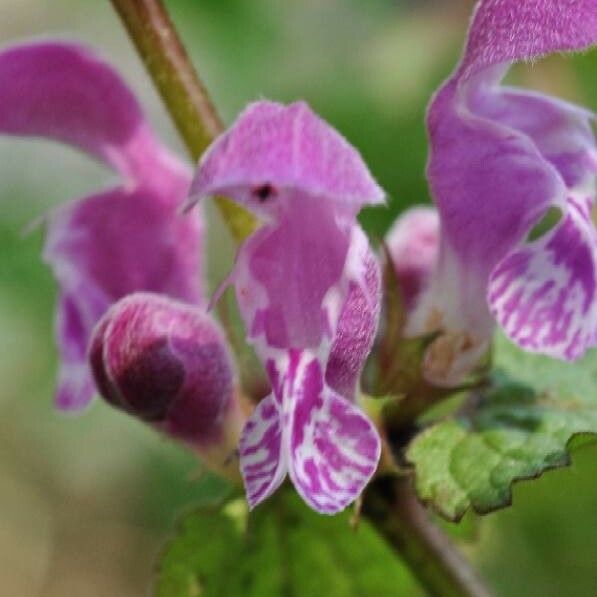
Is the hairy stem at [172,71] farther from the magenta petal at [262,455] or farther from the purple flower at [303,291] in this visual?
the magenta petal at [262,455]

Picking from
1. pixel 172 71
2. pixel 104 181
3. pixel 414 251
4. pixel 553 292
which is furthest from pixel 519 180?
pixel 104 181

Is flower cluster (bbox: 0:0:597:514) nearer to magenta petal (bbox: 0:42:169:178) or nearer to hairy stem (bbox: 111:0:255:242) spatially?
magenta petal (bbox: 0:42:169:178)

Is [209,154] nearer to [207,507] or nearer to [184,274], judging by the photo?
[184,274]

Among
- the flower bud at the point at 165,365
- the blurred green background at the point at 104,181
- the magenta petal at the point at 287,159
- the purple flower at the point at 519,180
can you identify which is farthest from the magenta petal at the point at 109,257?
the blurred green background at the point at 104,181

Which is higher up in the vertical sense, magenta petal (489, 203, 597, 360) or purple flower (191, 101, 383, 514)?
purple flower (191, 101, 383, 514)

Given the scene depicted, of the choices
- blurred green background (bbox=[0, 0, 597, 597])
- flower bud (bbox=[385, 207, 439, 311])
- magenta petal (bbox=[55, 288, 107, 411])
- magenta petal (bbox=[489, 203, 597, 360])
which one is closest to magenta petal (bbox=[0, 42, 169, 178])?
magenta petal (bbox=[55, 288, 107, 411])

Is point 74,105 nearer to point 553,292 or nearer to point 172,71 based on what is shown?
point 172,71

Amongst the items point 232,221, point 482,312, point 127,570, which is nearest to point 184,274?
point 232,221
